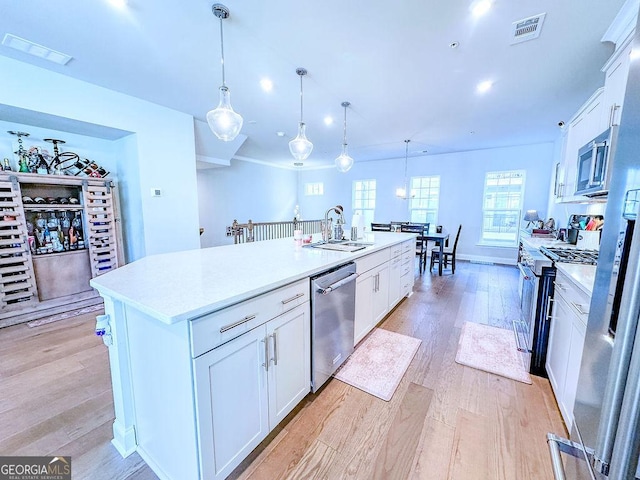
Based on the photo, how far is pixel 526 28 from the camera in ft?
6.36

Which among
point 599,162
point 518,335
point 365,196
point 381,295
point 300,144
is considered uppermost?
point 300,144

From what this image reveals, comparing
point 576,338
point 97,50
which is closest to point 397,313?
point 576,338

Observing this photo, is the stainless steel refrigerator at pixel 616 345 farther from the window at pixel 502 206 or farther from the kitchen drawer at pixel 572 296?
the window at pixel 502 206

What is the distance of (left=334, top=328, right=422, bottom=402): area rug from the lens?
1.85 m

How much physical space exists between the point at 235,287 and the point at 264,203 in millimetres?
6850

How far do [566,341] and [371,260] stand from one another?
139 centimetres

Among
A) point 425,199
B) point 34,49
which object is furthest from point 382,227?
point 34,49

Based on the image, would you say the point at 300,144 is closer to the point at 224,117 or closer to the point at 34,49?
the point at 224,117

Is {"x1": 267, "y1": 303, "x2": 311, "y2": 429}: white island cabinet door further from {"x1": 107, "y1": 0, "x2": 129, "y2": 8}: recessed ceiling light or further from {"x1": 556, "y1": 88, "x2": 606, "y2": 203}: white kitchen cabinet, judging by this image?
{"x1": 556, "y1": 88, "x2": 606, "y2": 203}: white kitchen cabinet

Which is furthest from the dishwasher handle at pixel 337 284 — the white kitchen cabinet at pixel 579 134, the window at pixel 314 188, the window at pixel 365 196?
the window at pixel 314 188

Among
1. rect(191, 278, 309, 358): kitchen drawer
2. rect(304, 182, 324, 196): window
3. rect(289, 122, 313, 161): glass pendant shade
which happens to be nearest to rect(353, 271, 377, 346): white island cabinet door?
rect(191, 278, 309, 358): kitchen drawer

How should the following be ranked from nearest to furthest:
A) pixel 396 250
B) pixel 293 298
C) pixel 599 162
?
pixel 293 298, pixel 599 162, pixel 396 250

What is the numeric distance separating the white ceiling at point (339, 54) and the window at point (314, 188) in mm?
4556

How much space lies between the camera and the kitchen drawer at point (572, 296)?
4.18 ft
